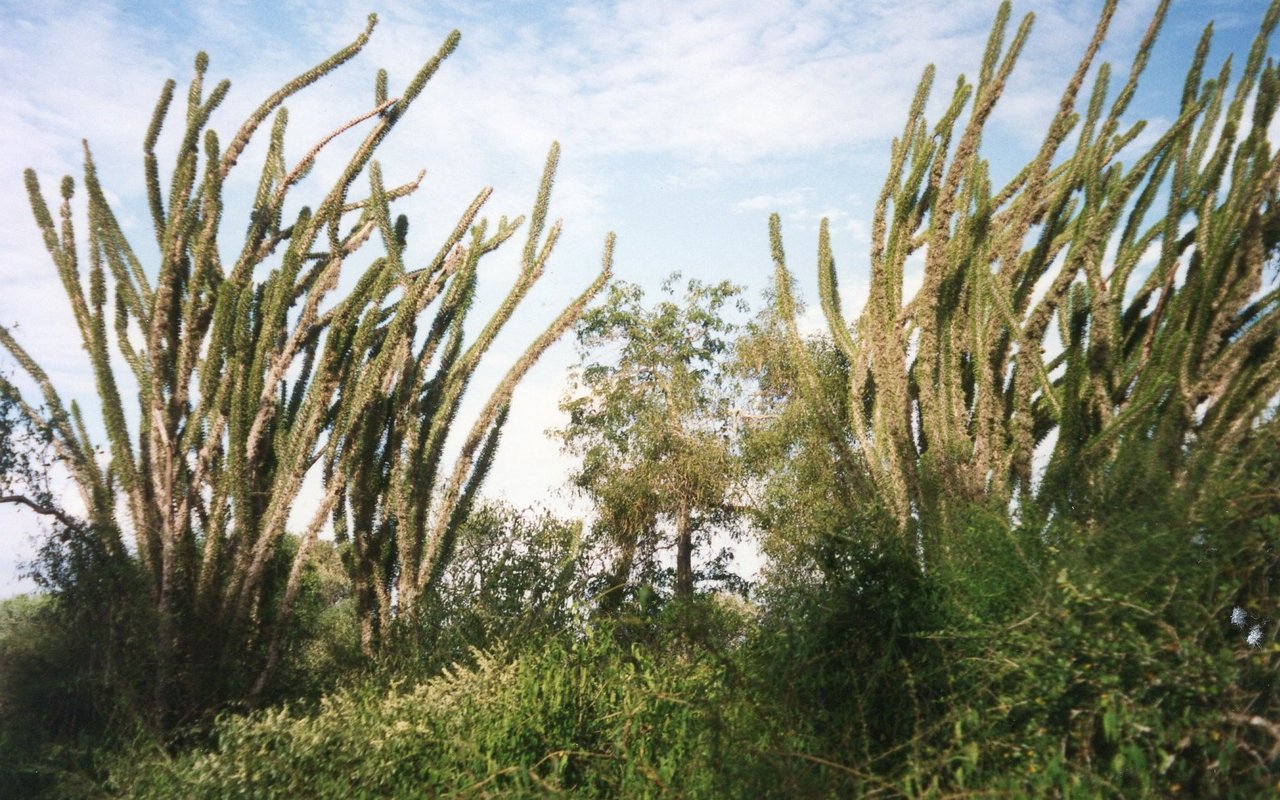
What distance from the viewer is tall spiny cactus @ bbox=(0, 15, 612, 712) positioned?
7887 mm

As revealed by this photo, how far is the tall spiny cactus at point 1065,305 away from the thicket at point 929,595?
0.03m

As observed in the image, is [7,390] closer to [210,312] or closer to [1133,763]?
[210,312]

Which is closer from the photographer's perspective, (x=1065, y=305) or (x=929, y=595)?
(x=929, y=595)

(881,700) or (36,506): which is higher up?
(36,506)

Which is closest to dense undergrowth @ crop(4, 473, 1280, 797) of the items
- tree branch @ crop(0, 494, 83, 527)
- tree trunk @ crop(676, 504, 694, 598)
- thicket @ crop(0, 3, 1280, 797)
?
thicket @ crop(0, 3, 1280, 797)

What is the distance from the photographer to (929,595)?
4543 mm

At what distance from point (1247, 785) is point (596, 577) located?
8.58m

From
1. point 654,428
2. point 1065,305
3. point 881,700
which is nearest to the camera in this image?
point 881,700

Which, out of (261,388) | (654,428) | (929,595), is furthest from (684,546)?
(929,595)

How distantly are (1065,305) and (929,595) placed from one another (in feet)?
12.9

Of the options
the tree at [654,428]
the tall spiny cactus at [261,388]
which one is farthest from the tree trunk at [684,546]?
the tall spiny cactus at [261,388]

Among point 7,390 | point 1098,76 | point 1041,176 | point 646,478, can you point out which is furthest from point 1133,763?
point 646,478

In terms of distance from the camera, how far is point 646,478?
15.7 meters

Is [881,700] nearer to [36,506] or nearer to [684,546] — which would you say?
[36,506]
